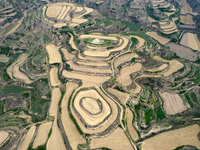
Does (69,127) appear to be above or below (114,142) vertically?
above

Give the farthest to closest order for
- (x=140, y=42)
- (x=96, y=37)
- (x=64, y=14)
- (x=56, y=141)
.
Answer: (x=64, y=14) → (x=140, y=42) → (x=96, y=37) → (x=56, y=141)

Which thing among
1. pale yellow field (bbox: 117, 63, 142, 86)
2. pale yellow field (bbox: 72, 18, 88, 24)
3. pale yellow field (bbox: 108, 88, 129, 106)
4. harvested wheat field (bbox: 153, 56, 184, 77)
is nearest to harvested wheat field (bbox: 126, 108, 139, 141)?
pale yellow field (bbox: 108, 88, 129, 106)

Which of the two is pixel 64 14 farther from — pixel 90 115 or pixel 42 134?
pixel 42 134

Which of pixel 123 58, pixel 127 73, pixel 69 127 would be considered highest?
pixel 123 58

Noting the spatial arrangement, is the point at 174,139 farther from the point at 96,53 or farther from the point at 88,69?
the point at 96,53

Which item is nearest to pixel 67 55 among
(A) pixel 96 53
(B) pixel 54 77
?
(B) pixel 54 77

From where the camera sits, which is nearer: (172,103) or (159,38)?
(172,103)

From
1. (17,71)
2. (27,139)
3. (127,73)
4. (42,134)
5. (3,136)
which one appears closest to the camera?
(27,139)
